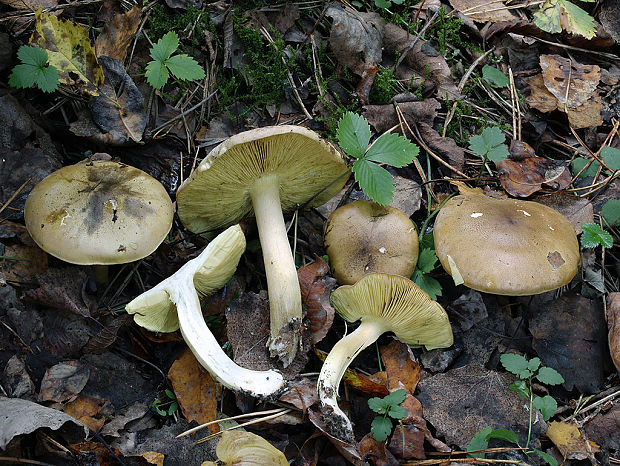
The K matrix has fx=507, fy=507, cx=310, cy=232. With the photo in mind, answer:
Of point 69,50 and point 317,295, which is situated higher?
point 69,50

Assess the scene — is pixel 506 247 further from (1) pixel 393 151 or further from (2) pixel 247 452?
(2) pixel 247 452

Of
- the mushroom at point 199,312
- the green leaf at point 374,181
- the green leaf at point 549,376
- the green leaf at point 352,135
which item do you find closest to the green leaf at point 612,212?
the green leaf at point 549,376

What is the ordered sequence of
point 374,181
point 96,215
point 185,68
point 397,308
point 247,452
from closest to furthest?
point 247,452, point 96,215, point 397,308, point 374,181, point 185,68

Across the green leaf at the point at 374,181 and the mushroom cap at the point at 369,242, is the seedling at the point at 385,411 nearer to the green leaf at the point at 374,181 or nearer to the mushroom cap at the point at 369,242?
the mushroom cap at the point at 369,242

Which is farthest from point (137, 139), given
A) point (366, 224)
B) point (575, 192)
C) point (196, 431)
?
point (575, 192)

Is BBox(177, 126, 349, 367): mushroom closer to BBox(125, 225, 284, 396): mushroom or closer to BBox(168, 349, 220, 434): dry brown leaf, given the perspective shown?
BBox(125, 225, 284, 396): mushroom

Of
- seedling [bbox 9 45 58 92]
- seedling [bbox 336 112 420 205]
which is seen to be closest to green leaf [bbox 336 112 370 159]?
seedling [bbox 336 112 420 205]

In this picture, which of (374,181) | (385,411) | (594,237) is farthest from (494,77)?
(385,411)
